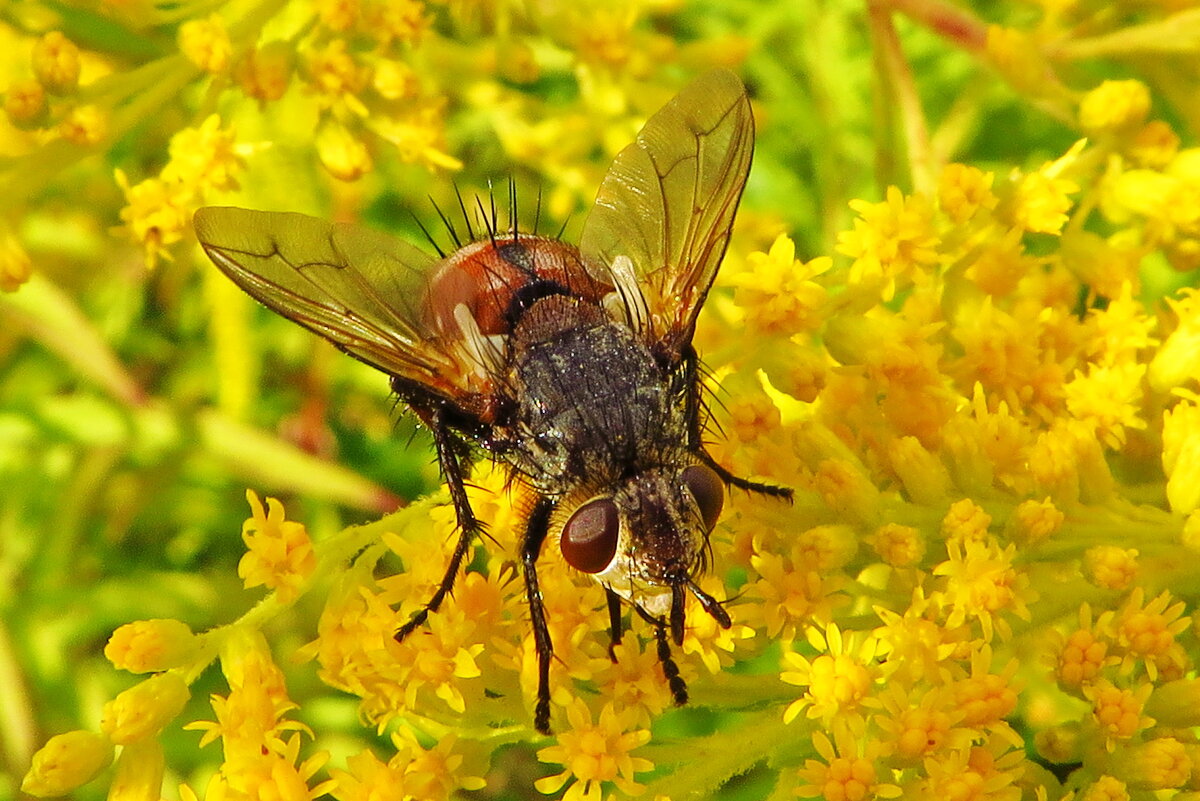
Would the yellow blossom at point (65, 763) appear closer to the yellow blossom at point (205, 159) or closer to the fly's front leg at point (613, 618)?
the fly's front leg at point (613, 618)

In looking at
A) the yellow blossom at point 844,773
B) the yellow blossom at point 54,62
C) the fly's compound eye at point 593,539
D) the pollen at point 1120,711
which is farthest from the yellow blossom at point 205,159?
the pollen at point 1120,711

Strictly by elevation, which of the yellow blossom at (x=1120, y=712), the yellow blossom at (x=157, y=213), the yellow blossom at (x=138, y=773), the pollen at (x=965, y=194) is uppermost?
the pollen at (x=965, y=194)

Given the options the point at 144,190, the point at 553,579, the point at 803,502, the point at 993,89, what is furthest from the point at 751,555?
the point at 993,89

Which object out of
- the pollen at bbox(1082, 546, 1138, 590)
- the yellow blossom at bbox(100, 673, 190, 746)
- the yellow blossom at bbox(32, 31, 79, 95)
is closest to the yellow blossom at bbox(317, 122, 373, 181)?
the yellow blossom at bbox(32, 31, 79, 95)

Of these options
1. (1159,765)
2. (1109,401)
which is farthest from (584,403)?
(1159,765)

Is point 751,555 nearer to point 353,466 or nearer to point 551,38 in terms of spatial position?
point 551,38

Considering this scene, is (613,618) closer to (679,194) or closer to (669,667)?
(669,667)
